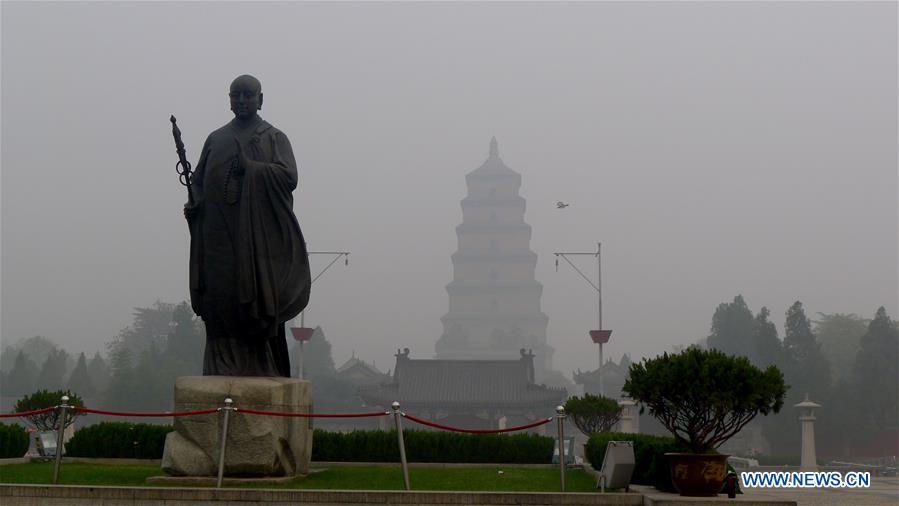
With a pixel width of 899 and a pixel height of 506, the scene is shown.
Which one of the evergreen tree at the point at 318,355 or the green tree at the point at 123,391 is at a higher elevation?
the evergreen tree at the point at 318,355

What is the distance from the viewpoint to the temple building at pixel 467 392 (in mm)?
45250

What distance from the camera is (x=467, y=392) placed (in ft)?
152

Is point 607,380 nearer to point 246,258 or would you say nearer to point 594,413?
point 594,413

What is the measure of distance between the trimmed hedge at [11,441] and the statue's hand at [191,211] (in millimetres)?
5798

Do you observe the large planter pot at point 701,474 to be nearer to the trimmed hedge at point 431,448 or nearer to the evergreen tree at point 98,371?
the trimmed hedge at point 431,448

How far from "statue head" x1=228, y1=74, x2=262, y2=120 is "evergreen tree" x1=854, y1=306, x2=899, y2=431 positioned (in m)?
37.5

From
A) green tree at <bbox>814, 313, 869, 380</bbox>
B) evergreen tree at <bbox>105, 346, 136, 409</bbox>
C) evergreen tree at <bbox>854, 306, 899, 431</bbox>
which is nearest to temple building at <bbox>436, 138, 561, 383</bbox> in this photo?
green tree at <bbox>814, 313, 869, 380</bbox>

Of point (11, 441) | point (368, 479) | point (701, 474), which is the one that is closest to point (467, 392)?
point (11, 441)

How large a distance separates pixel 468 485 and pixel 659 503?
2.63 m

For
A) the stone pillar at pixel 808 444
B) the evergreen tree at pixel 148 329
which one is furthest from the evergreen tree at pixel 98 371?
the stone pillar at pixel 808 444

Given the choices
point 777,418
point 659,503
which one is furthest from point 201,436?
point 777,418

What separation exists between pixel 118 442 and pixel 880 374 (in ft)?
118

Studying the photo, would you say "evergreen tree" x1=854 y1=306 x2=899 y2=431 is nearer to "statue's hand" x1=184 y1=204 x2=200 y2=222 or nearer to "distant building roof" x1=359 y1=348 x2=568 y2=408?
"distant building roof" x1=359 y1=348 x2=568 y2=408

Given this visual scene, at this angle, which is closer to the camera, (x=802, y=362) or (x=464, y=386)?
(x=802, y=362)
